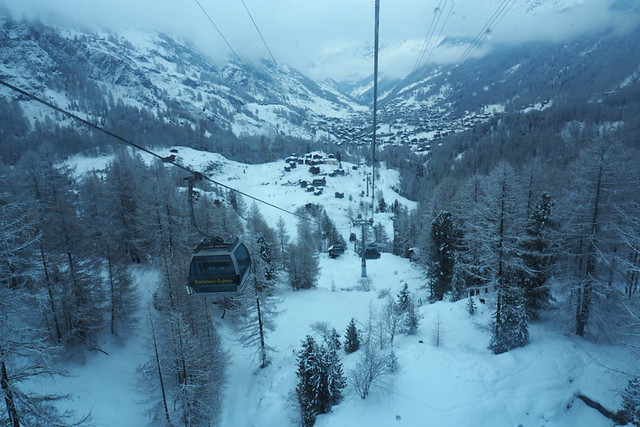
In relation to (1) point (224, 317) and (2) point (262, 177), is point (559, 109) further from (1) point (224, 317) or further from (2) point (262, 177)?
(1) point (224, 317)

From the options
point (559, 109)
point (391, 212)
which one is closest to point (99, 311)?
point (391, 212)

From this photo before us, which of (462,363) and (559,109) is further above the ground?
(559,109)

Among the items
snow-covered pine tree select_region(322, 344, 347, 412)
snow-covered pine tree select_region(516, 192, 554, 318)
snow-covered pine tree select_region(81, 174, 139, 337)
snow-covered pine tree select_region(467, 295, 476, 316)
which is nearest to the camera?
snow-covered pine tree select_region(322, 344, 347, 412)

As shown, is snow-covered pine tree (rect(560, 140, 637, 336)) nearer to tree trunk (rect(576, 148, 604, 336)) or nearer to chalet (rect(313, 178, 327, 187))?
tree trunk (rect(576, 148, 604, 336))

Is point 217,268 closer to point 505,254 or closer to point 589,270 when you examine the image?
point 505,254

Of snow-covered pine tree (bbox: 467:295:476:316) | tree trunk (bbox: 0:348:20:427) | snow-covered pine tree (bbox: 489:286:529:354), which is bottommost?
snow-covered pine tree (bbox: 467:295:476:316)

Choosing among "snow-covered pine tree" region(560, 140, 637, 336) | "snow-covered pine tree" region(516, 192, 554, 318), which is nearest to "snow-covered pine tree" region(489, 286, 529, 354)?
"snow-covered pine tree" region(516, 192, 554, 318)

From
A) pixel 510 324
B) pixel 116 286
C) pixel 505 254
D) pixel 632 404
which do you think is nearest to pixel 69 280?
pixel 116 286

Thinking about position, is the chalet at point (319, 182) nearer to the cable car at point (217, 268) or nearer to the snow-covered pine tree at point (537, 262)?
the snow-covered pine tree at point (537, 262)
